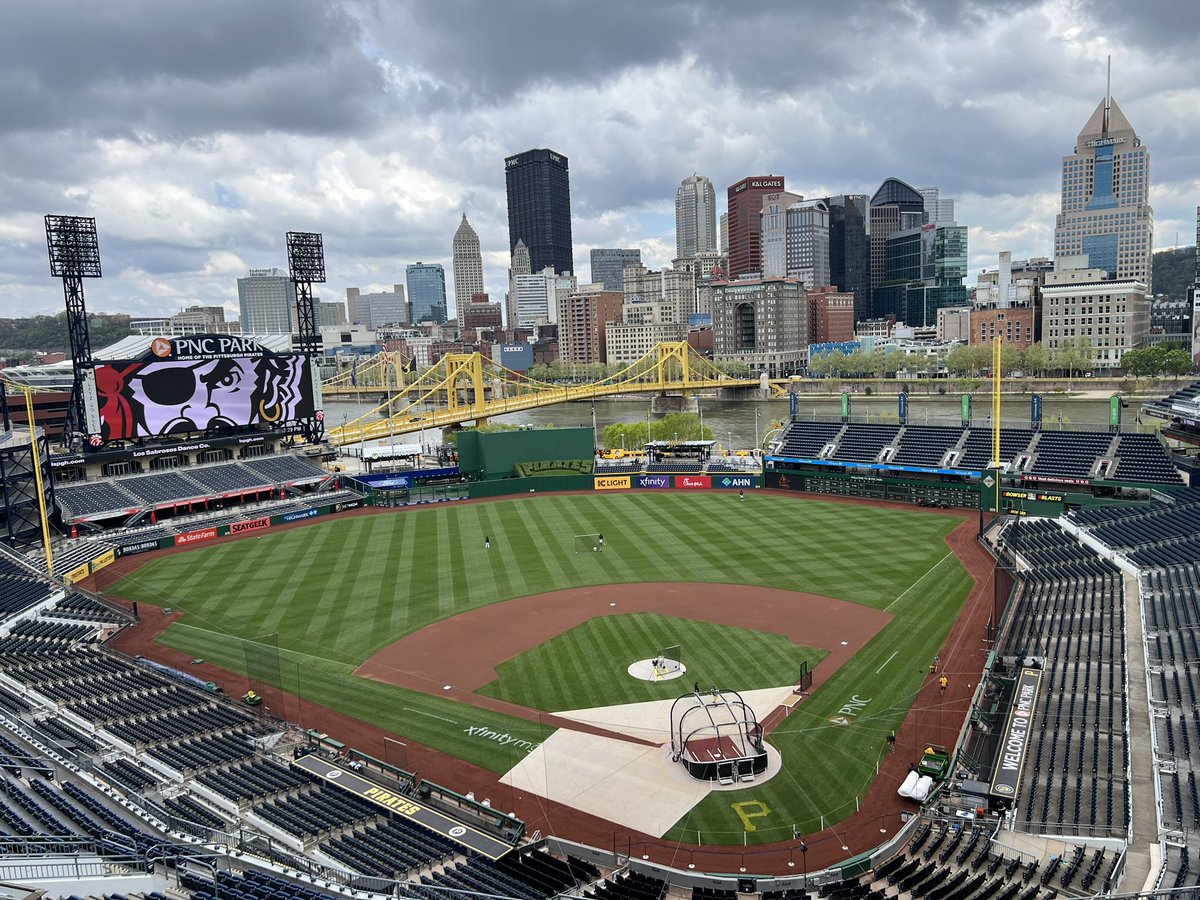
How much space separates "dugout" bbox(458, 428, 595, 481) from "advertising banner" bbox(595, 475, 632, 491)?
90.0 inches

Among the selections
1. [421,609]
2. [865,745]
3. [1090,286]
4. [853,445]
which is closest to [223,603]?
[421,609]

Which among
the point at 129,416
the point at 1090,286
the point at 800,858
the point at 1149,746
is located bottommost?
the point at 800,858

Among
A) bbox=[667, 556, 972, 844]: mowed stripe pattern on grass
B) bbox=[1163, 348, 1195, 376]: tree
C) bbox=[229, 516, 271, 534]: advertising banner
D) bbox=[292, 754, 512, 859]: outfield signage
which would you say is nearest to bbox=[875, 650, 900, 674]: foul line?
bbox=[667, 556, 972, 844]: mowed stripe pattern on grass

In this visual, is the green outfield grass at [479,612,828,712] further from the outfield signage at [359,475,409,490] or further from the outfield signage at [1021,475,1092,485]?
the outfield signage at [359,475,409,490]

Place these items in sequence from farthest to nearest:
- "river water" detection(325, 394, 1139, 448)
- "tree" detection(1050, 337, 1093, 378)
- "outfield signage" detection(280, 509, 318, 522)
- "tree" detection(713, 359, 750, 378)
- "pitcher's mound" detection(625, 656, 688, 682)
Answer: "tree" detection(713, 359, 750, 378) → "tree" detection(1050, 337, 1093, 378) → "river water" detection(325, 394, 1139, 448) → "outfield signage" detection(280, 509, 318, 522) → "pitcher's mound" detection(625, 656, 688, 682)

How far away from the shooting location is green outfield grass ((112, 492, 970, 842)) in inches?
934

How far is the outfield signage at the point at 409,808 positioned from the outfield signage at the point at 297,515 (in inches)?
1462

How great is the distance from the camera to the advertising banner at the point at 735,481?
209 feet

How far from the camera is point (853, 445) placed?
202 ft

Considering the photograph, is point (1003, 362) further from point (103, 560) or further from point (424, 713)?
point (424, 713)

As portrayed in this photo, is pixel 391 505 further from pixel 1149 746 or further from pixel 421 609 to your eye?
pixel 1149 746

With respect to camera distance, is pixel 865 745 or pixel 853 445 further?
→ pixel 853 445

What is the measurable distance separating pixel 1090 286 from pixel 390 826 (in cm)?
16597

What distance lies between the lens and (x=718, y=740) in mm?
22578
